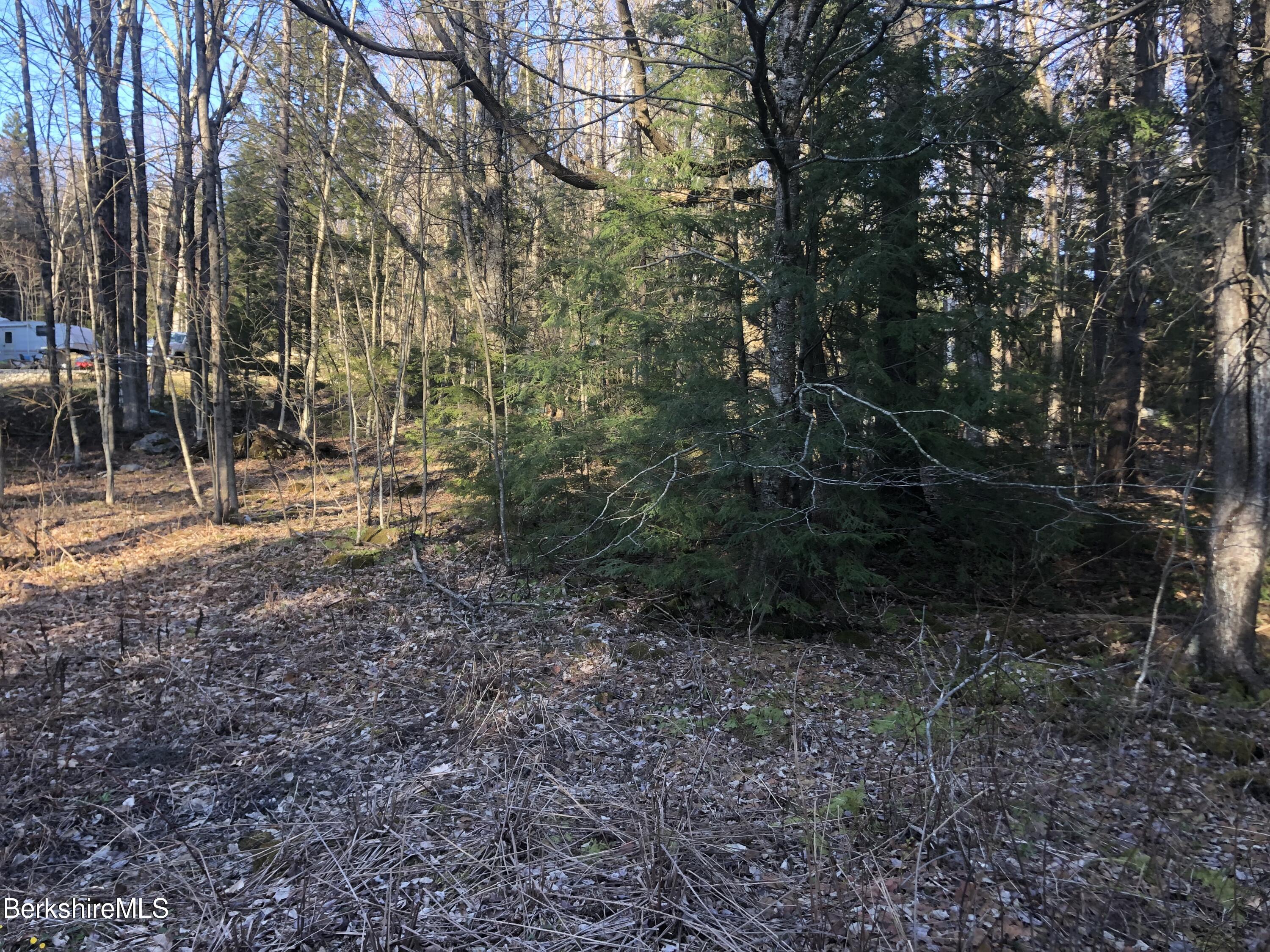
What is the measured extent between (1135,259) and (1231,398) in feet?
5.29

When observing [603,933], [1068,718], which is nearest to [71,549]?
[603,933]

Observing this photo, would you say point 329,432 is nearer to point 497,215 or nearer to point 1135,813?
point 497,215

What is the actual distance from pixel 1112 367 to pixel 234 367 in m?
17.4

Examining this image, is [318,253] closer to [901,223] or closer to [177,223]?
[177,223]

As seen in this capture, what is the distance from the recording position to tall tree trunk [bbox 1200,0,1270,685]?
581 cm

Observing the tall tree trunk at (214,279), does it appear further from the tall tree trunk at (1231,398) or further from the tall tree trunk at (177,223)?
the tall tree trunk at (1231,398)

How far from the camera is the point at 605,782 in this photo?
4484 millimetres

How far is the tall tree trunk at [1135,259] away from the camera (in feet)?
21.4

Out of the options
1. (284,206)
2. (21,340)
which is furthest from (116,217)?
(21,340)

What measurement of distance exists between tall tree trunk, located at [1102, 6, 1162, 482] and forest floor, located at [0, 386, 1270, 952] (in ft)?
6.97

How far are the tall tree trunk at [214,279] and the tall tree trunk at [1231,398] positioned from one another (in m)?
12.1

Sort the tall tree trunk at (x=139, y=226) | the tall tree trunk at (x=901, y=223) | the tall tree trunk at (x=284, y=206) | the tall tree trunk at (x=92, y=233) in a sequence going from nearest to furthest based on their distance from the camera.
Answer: the tall tree trunk at (x=901, y=223)
the tall tree trunk at (x=284, y=206)
the tall tree trunk at (x=92, y=233)
the tall tree trunk at (x=139, y=226)

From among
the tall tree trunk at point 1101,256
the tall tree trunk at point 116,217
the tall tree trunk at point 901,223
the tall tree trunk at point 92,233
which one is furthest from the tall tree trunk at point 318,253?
the tall tree trunk at point 1101,256

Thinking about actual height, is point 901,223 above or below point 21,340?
below
